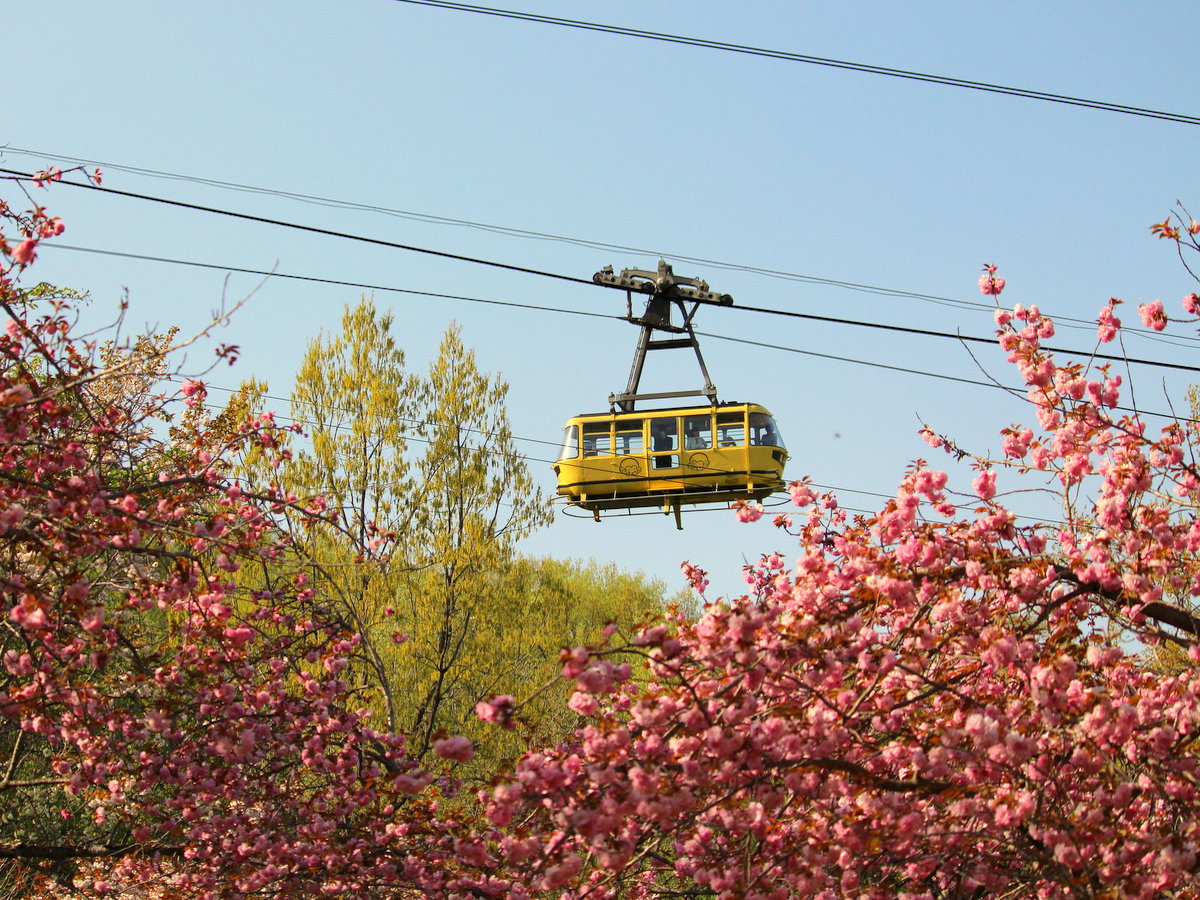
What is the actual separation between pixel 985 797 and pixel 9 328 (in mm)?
5425

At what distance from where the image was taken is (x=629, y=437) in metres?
15.9

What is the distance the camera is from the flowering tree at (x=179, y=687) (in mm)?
5477

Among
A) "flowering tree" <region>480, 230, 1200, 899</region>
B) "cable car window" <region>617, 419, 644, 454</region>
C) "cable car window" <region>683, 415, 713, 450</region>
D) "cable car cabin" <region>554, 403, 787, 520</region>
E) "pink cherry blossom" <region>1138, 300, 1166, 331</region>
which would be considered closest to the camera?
"flowering tree" <region>480, 230, 1200, 899</region>

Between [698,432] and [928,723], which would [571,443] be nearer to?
[698,432]

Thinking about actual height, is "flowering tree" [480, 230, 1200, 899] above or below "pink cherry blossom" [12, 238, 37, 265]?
below

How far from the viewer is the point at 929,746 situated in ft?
15.7

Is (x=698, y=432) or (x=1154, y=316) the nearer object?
(x=1154, y=316)

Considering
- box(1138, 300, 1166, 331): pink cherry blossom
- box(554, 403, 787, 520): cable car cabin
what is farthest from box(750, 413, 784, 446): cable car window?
box(1138, 300, 1166, 331): pink cherry blossom

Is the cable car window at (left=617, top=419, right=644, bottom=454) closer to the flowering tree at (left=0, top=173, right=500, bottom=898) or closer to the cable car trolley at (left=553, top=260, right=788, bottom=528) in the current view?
the cable car trolley at (left=553, top=260, right=788, bottom=528)

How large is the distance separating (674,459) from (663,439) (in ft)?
1.15

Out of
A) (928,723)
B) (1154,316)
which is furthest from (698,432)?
(928,723)

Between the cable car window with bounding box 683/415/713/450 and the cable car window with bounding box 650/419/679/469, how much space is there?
144 mm

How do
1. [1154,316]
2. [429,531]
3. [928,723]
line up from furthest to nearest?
Answer: [429,531] → [1154,316] → [928,723]

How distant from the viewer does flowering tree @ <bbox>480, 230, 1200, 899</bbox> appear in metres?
4.29
